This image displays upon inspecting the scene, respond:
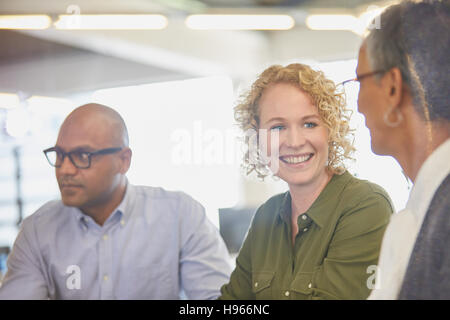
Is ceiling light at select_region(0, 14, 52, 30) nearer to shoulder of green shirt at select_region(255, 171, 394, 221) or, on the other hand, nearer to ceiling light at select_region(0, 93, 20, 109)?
ceiling light at select_region(0, 93, 20, 109)

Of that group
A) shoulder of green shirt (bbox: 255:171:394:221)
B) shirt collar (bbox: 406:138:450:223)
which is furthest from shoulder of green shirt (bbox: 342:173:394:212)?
shirt collar (bbox: 406:138:450:223)

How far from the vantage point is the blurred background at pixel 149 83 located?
1.13m

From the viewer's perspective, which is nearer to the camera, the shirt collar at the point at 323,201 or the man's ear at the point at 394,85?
the man's ear at the point at 394,85

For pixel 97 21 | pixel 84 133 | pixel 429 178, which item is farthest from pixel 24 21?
pixel 429 178

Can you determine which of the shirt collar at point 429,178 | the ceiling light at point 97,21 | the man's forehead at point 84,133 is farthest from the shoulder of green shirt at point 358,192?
the ceiling light at point 97,21

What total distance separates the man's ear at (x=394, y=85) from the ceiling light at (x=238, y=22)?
42cm

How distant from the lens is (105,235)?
1142 millimetres

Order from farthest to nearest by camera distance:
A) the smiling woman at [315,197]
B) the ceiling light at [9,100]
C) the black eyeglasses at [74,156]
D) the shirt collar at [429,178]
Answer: the ceiling light at [9,100]
the black eyeglasses at [74,156]
the smiling woman at [315,197]
the shirt collar at [429,178]

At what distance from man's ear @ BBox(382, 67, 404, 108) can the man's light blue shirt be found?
20.2 inches

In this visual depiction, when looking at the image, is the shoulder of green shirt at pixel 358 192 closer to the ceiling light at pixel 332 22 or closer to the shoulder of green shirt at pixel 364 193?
the shoulder of green shirt at pixel 364 193

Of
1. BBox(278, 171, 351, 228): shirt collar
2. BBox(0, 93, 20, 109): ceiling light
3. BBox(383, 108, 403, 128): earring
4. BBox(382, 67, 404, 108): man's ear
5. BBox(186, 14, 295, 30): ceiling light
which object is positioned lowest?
BBox(278, 171, 351, 228): shirt collar

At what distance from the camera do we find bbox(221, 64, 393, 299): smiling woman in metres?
0.96
